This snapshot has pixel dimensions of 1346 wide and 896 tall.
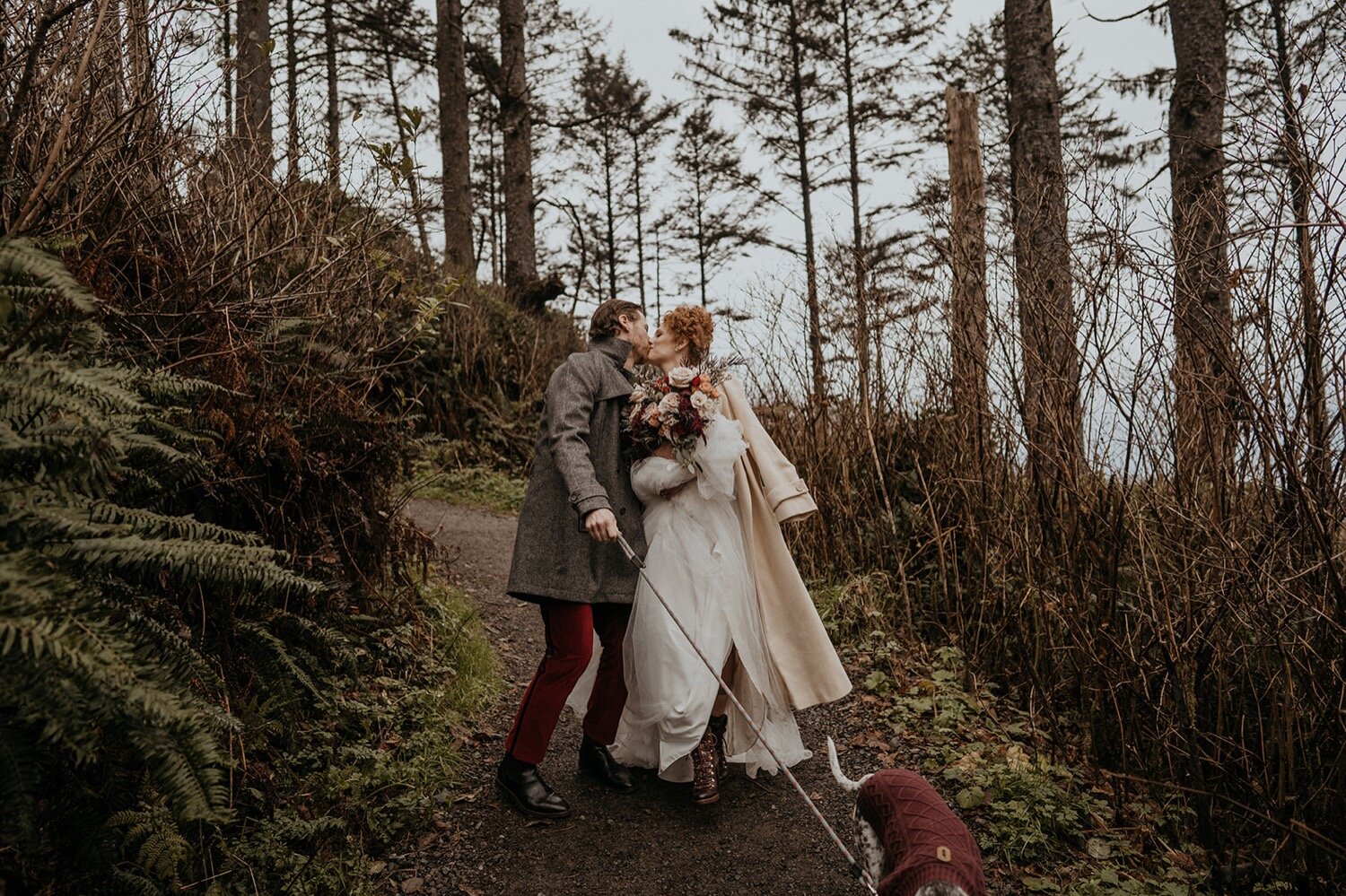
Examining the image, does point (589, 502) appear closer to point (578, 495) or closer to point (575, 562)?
point (578, 495)

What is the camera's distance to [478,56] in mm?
13680

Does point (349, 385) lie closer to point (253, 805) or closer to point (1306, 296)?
point (253, 805)

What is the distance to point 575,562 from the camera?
3676mm

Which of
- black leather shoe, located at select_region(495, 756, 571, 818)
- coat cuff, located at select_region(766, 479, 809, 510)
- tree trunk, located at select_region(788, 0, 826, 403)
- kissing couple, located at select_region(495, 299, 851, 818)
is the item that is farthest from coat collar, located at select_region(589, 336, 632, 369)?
tree trunk, located at select_region(788, 0, 826, 403)

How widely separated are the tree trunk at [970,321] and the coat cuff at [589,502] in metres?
2.54

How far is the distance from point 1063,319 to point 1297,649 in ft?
5.61

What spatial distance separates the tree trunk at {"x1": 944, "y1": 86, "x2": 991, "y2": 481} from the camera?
4.95 metres

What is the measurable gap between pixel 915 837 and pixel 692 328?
98.9 inches

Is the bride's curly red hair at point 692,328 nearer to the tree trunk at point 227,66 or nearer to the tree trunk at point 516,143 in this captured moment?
the tree trunk at point 227,66

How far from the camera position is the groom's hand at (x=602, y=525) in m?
3.40

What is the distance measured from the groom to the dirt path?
14cm

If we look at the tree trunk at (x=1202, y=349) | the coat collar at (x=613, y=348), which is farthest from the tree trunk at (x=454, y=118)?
the tree trunk at (x=1202, y=349)

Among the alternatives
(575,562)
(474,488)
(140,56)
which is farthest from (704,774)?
(474,488)

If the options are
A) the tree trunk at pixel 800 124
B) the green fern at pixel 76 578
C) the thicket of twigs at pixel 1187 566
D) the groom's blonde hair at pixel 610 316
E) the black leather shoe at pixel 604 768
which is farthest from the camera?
the tree trunk at pixel 800 124
